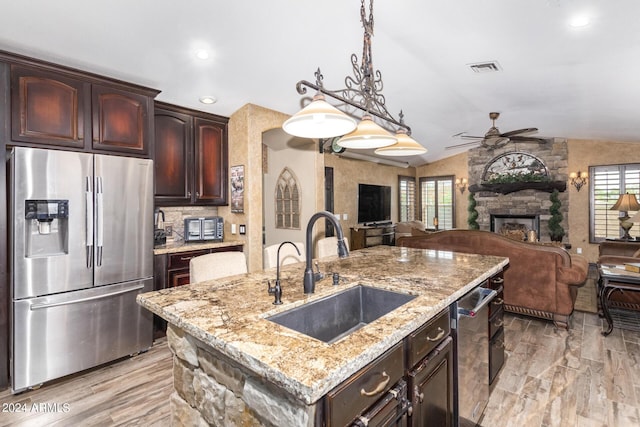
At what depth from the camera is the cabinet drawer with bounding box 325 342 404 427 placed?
934mm

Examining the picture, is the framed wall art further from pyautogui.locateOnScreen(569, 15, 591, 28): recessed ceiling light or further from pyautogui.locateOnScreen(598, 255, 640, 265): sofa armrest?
pyautogui.locateOnScreen(598, 255, 640, 265): sofa armrest

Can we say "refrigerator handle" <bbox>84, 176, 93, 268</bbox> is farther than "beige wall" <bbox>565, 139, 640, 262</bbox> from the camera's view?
No

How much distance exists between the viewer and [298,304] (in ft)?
4.86

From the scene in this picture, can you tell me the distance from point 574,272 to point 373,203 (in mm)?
4984

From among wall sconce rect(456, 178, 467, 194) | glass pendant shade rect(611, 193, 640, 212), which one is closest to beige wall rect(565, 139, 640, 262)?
glass pendant shade rect(611, 193, 640, 212)

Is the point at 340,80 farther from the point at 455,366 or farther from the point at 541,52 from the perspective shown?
the point at 455,366

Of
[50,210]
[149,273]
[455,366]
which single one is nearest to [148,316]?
[149,273]

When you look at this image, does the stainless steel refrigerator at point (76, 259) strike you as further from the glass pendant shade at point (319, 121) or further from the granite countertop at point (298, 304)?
the glass pendant shade at point (319, 121)

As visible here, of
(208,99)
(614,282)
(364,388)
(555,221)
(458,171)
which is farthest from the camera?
(458,171)

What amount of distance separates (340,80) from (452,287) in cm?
269

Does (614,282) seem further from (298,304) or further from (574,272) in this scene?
(298,304)

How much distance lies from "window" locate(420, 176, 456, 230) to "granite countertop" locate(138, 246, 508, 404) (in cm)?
727

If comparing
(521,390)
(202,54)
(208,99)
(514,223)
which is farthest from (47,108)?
(514,223)

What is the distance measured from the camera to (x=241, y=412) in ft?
3.68
